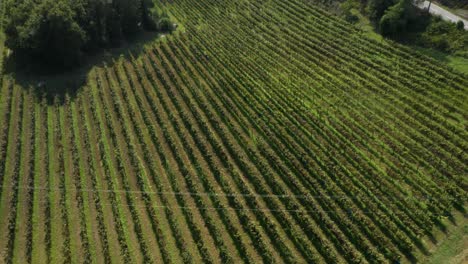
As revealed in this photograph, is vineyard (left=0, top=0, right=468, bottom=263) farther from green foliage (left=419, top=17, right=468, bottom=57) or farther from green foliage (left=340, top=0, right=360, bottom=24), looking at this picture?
green foliage (left=340, top=0, right=360, bottom=24)

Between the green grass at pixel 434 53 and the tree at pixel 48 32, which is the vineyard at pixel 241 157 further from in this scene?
the tree at pixel 48 32

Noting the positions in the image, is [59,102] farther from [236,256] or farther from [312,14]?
[312,14]

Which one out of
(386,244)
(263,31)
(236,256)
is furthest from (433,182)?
(263,31)

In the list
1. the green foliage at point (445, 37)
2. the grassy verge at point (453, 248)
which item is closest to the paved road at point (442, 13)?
the green foliage at point (445, 37)

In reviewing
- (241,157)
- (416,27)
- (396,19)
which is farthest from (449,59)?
(241,157)

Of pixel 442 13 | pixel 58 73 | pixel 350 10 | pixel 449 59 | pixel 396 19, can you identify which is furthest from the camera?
pixel 350 10

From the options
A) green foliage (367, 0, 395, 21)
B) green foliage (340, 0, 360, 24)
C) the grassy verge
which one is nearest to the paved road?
green foliage (367, 0, 395, 21)

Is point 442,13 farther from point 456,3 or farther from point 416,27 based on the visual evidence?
point 416,27
